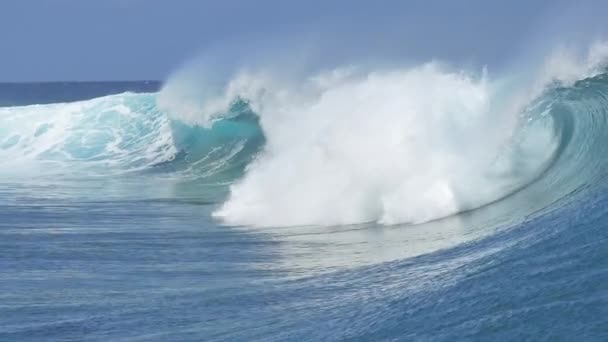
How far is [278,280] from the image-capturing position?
12742 mm

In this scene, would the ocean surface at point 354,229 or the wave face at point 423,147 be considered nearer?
the ocean surface at point 354,229

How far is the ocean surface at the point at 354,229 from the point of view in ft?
33.6

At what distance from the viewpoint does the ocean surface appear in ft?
33.6

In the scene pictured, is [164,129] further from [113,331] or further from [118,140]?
[113,331]

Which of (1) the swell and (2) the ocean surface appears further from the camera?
(1) the swell

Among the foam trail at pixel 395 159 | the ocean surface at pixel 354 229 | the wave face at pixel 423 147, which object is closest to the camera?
the ocean surface at pixel 354 229

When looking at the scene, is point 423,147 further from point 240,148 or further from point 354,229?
point 240,148

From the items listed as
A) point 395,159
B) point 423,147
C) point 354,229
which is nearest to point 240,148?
point 395,159

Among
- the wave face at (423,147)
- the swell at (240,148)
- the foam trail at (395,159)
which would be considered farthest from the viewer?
the foam trail at (395,159)

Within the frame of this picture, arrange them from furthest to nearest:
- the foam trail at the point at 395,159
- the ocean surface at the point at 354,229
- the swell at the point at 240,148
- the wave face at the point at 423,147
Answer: the foam trail at the point at 395,159, the wave face at the point at 423,147, the swell at the point at 240,148, the ocean surface at the point at 354,229

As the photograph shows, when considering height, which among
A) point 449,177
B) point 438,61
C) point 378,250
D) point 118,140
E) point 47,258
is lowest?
point 378,250

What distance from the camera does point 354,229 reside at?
54.5 ft

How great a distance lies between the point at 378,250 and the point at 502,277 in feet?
12.0

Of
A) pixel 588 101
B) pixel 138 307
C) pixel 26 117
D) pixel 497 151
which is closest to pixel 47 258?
pixel 138 307
